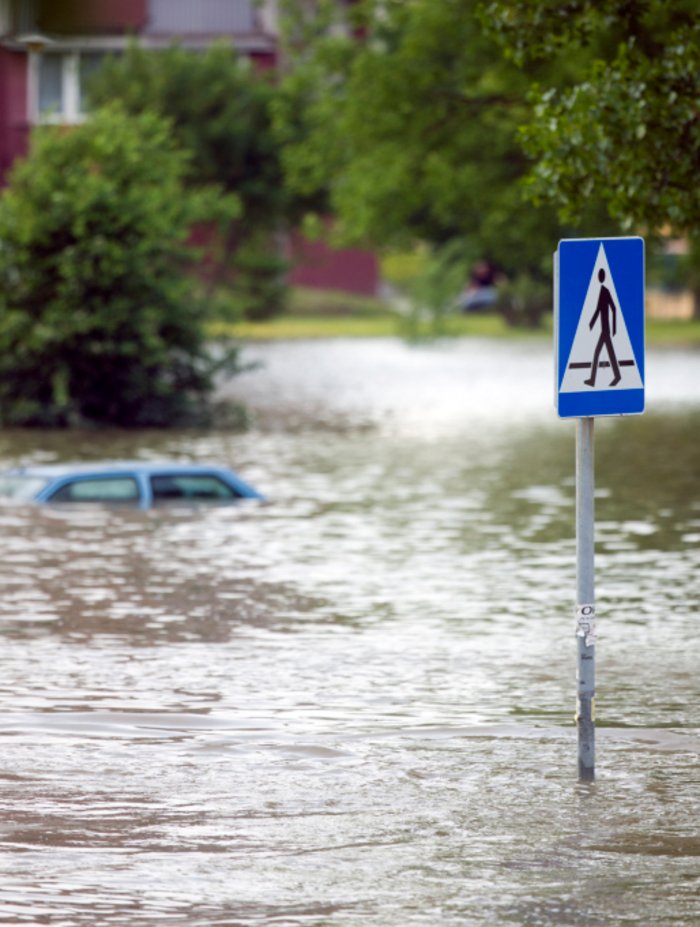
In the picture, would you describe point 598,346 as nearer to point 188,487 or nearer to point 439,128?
point 188,487

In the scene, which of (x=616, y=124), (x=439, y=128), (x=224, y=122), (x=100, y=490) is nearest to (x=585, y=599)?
(x=616, y=124)

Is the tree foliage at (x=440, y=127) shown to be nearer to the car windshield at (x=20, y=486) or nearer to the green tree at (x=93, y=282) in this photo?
the green tree at (x=93, y=282)

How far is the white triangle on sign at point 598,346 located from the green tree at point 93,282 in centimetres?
2624

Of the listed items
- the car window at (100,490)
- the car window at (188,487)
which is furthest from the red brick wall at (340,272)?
the car window at (100,490)

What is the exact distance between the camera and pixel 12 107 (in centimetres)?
7394

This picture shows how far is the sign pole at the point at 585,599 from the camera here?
9.73 m

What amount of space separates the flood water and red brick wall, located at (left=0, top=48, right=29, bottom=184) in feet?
159

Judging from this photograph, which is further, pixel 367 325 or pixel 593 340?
pixel 367 325

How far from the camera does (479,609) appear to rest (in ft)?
54.2

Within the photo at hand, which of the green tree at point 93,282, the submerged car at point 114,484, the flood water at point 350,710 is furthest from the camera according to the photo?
the green tree at point 93,282

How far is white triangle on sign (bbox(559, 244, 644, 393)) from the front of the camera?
31.9 ft

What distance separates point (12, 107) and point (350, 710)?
6405 cm

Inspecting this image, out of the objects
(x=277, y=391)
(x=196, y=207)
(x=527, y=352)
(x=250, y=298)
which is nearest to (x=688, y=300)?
(x=250, y=298)

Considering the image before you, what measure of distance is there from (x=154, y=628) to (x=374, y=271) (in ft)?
246
